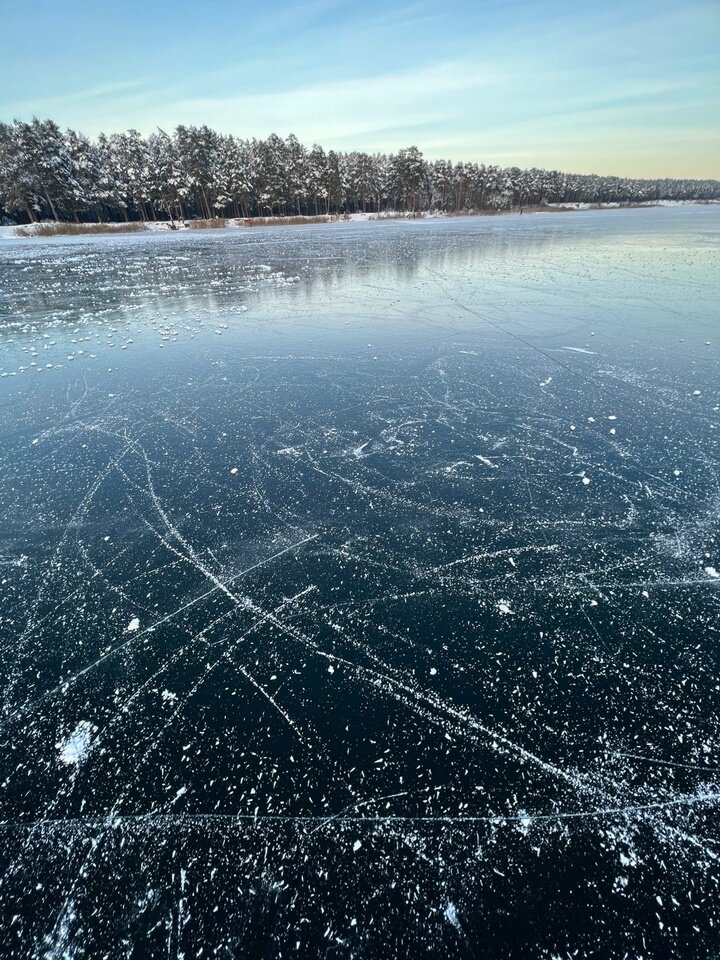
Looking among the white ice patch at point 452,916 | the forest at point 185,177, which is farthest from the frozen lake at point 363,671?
the forest at point 185,177

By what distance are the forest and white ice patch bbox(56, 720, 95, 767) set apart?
5796cm

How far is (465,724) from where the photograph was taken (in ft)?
7.79

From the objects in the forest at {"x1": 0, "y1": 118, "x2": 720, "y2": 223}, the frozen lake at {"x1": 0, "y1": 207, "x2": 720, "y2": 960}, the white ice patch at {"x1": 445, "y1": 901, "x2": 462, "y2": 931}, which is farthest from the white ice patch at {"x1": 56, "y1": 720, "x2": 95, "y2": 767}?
the forest at {"x1": 0, "y1": 118, "x2": 720, "y2": 223}

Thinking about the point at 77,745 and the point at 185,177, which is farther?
the point at 185,177

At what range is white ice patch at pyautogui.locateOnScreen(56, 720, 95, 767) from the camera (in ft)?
7.51

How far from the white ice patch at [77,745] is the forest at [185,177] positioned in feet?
190

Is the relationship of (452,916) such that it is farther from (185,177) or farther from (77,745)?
(185,177)

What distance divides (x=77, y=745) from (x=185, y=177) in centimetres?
6311

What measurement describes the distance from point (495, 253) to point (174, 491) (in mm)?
21757

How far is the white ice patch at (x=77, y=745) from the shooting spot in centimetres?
229

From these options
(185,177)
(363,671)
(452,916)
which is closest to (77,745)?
(363,671)

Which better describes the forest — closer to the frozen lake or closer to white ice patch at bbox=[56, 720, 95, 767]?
the frozen lake

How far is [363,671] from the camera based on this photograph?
2660 mm

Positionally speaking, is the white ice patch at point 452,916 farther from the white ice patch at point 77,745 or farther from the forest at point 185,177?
the forest at point 185,177
